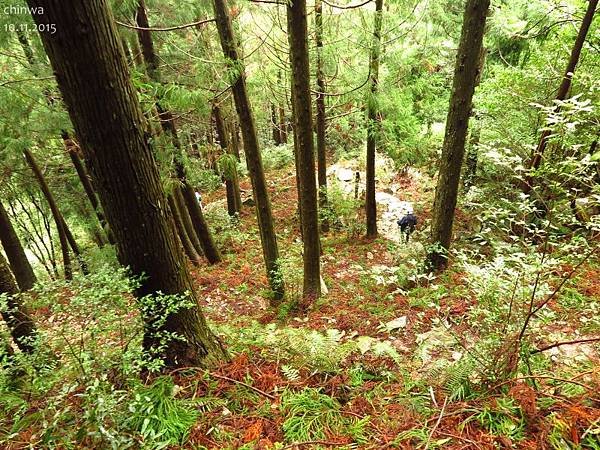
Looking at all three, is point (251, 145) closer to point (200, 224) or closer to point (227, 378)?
point (227, 378)

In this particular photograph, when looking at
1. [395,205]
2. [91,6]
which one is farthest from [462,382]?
[395,205]

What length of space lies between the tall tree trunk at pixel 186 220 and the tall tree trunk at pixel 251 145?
3.48 metres

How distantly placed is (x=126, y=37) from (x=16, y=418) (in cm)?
701

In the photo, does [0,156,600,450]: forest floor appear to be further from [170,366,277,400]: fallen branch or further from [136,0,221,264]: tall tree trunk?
[136,0,221,264]: tall tree trunk

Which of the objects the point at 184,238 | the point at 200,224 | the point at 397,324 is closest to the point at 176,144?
the point at 200,224

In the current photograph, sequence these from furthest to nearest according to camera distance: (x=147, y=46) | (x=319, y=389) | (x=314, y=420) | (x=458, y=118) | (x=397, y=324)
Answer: (x=147, y=46), (x=458, y=118), (x=397, y=324), (x=319, y=389), (x=314, y=420)

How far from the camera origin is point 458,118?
18.7ft

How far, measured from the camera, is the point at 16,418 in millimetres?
2244

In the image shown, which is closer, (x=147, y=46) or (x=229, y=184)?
(x=147, y=46)

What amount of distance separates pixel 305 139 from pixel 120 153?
355cm

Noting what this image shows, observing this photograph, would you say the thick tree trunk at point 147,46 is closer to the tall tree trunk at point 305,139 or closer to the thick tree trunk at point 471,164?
the tall tree trunk at point 305,139

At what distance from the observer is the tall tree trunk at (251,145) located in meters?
5.15

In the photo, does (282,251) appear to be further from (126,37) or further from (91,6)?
(91,6)

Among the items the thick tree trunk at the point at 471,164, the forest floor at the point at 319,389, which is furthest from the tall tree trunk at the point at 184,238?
the thick tree trunk at the point at 471,164
